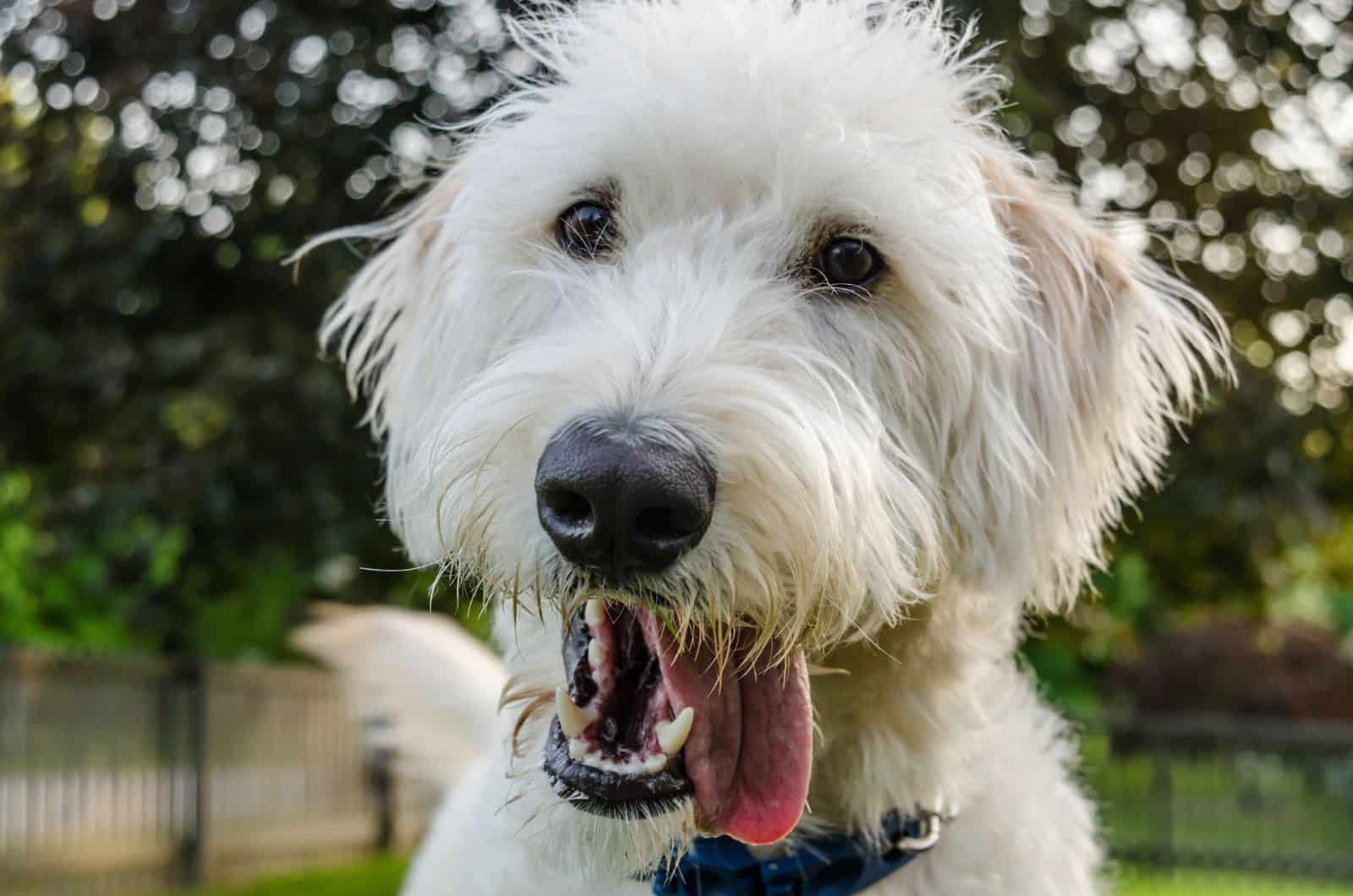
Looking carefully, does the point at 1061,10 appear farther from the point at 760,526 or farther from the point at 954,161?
the point at 760,526

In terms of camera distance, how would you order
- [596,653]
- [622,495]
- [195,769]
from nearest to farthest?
1. [622,495]
2. [596,653]
3. [195,769]

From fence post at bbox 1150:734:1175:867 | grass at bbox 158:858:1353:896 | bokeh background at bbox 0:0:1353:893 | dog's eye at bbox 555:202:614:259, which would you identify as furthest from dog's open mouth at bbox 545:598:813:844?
fence post at bbox 1150:734:1175:867

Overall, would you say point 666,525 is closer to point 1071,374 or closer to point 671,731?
point 671,731

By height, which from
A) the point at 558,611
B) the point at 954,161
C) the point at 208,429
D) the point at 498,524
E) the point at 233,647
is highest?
the point at 954,161

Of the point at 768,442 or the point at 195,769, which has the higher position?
the point at 768,442

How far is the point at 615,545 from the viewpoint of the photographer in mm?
1733

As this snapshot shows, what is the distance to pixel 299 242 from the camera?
19.6 feet

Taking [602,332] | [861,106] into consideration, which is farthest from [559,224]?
[861,106]

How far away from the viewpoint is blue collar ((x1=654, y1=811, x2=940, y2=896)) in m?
2.21

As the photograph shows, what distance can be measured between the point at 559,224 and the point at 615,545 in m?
0.79

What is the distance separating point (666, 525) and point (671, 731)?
1.22ft

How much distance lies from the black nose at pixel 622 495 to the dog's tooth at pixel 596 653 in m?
0.30

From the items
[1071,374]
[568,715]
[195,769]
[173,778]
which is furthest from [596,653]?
[195,769]

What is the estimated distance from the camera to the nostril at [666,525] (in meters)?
1.71
